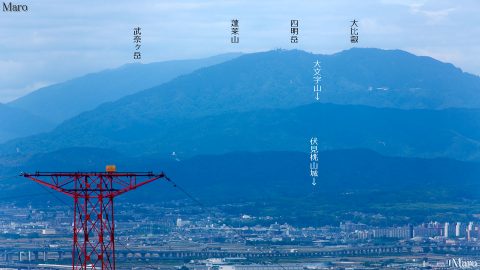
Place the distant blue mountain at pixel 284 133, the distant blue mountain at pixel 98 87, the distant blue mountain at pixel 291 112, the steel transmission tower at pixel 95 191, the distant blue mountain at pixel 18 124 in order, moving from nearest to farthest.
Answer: the steel transmission tower at pixel 95 191, the distant blue mountain at pixel 284 133, the distant blue mountain at pixel 291 112, the distant blue mountain at pixel 18 124, the distant blue mountain at pixel 98 87

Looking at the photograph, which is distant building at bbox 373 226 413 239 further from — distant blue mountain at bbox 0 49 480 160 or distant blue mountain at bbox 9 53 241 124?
distant blue mountain at bbox 9 53 241 124

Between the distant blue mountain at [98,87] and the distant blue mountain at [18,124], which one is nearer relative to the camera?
the distant blue mountain at [18,124]

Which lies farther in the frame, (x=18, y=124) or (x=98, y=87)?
(x=98, y=87)

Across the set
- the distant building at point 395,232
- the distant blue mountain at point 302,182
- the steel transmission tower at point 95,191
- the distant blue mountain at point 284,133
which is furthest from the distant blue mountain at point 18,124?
the steel transmission tower at point 95,191

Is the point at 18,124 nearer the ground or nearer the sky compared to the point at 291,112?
nearer the sky

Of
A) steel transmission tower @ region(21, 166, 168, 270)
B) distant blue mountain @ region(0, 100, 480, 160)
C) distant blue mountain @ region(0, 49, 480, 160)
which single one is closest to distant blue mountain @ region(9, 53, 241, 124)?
distant blue mountain @ region(0, 49, 480, 160)

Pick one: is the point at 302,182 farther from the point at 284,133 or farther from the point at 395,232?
the point at 395,232

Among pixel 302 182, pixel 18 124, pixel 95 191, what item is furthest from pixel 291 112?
pixel 95 191

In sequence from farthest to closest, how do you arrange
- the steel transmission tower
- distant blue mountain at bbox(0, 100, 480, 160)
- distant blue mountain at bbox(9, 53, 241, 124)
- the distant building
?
distant blue mountain at bbox(9, 53, 241, 124), distant blue mountain at bbox(0, 100, 480, 160), the distant building, the steel transmission tower

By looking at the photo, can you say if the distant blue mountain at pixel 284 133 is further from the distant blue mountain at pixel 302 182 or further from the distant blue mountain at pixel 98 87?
the distant blue mountain at pixel 98 87
